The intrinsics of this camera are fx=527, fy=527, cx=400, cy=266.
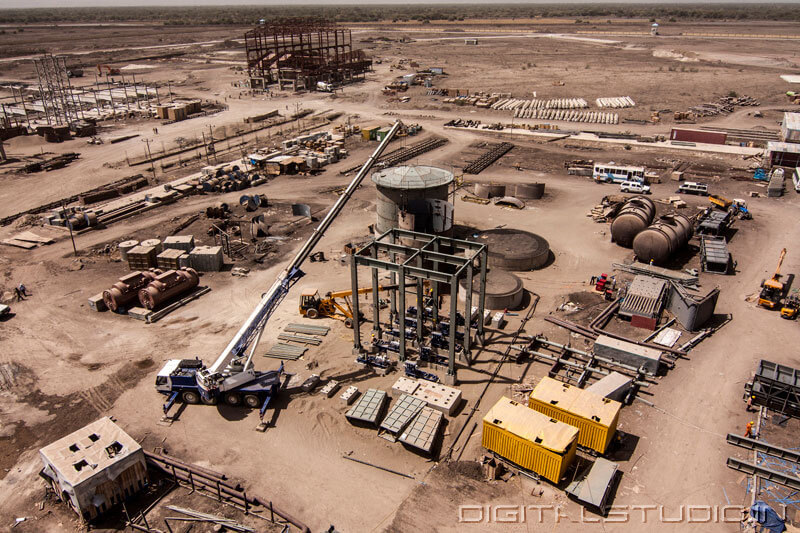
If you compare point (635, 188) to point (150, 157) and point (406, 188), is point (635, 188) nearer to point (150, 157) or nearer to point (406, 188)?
point (406, 188)

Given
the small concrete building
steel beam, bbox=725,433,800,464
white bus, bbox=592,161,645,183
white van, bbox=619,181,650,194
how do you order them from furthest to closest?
white bus, bbox=592,161,645,183
white van, bbox=619,181,650,194
steel beam, bbox=725,433,800,464
the small concrete building

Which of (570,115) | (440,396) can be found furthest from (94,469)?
(570,115)

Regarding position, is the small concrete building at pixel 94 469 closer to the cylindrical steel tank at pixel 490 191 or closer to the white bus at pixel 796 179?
the cylindrical steel tank at pixel 490 191

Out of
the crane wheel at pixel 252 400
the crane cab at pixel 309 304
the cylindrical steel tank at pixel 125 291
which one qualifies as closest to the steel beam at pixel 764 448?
the crane wheel at pixel 252 400

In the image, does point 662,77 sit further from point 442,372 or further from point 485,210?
point 442,372

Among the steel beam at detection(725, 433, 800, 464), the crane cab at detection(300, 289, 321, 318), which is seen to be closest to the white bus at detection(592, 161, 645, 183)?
the steel beam at detection(725, 433, 800, 464)

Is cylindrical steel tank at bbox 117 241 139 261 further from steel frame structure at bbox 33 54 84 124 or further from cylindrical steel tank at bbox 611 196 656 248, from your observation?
steel frame structure at bbox 33 54 84 124
